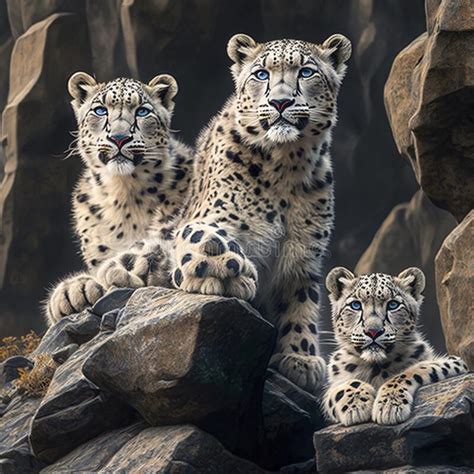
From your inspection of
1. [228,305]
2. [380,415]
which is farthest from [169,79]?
[380,415]

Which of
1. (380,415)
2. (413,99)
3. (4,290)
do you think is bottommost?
(4,290)

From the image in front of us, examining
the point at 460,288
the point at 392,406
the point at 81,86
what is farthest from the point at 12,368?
the point at 392,406

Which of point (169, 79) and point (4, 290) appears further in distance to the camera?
point (4, 290)

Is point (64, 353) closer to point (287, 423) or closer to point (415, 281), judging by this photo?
point (287, 423)

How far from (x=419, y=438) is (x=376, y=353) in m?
0.64

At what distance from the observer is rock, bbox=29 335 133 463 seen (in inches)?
288

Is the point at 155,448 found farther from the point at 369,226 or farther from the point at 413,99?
the point at 369,226

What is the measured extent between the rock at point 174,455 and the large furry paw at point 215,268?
0.72 m

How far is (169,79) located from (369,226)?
4.58 m

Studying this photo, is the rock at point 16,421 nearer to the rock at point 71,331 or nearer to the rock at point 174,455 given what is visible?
the rock at point 71,331

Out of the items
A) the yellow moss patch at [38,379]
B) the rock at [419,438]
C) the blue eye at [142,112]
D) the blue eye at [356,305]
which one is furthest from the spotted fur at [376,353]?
the blue eye at [142,112]

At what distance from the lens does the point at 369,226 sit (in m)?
13.2

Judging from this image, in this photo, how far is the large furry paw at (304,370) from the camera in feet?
24.8

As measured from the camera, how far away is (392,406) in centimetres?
642
